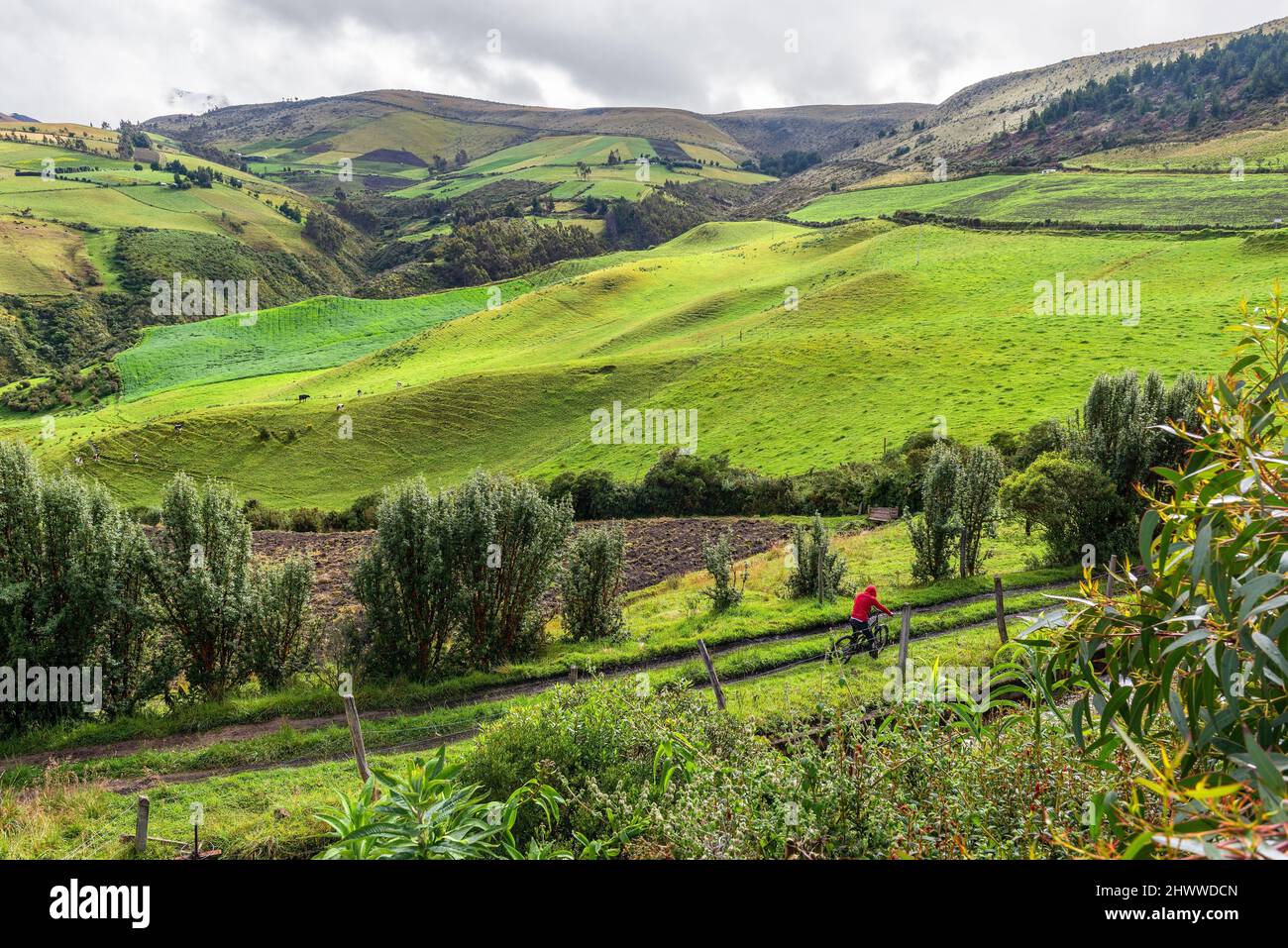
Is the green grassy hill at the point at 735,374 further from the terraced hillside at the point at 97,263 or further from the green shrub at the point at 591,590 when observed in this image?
the terraced hillside at the point at 97,263

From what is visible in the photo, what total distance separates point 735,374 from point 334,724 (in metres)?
58.0

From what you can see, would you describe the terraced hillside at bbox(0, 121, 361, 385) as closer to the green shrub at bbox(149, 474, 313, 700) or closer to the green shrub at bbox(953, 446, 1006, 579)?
the green shrub at bbox(149, 474, 313, 700)

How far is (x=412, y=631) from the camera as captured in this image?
18438 mm

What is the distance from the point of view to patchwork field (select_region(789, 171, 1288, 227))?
93.2m

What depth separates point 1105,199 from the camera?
367ft

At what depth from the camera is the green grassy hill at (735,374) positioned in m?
55.3

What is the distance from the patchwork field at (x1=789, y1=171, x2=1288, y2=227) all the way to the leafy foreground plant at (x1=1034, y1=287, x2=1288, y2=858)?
105 meters

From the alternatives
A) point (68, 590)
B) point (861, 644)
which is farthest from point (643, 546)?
point (68, 590)

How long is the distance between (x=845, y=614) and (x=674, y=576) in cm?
1212

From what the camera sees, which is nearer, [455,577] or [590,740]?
[590,740]

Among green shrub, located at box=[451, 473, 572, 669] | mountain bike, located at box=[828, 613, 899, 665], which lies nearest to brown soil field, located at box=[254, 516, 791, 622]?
green shrub, located at box=[451, 473, 572, 669]

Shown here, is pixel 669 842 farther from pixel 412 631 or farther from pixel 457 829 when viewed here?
pixel 412 631

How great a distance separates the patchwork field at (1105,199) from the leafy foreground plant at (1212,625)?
105 m

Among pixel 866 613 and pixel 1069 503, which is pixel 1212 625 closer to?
pixel 866 613
